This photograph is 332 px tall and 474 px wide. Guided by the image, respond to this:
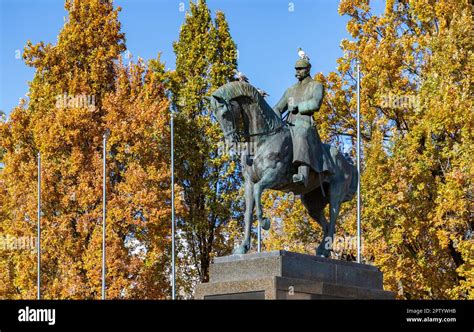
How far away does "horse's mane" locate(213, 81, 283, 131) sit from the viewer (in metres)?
19.3

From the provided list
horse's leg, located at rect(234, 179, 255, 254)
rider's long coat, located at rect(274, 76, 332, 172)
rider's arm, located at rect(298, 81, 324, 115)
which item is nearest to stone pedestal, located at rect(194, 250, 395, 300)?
horse's leg, located at rect(234, 179, 255, 254)

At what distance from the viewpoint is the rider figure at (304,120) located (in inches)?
784

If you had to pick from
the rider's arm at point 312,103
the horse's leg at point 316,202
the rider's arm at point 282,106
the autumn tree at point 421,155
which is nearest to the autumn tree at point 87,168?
the autumn tree at point 421,155

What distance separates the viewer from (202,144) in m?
46.3

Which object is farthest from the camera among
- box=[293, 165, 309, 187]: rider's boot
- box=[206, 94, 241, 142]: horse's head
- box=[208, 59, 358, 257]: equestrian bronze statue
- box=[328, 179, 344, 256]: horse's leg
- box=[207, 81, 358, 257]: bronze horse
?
box=[328, 179, 344, 256]: horse's leg

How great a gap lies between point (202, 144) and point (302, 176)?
2664cm

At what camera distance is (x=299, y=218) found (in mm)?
37031

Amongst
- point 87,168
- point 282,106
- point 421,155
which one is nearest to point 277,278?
point 282,106

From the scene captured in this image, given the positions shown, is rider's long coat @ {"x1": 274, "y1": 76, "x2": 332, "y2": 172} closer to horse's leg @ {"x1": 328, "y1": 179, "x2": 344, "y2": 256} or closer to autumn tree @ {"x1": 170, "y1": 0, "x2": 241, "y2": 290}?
horse's leg @ {"x1": 328, "y1": 179, "x2": 344, "y2": 256}

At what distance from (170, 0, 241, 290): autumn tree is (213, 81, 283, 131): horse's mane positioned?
2463cm

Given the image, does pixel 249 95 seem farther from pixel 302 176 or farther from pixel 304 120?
pixel 302 176

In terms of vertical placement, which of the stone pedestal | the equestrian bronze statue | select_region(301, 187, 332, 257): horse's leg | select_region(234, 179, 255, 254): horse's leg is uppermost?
the equestrian bronze statue
